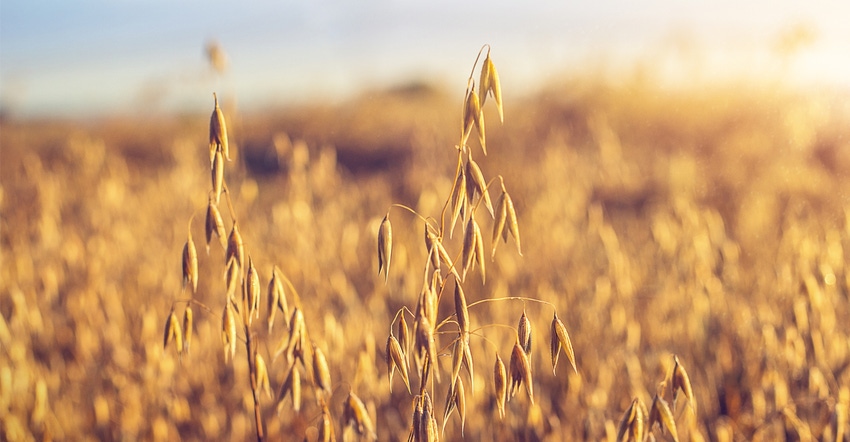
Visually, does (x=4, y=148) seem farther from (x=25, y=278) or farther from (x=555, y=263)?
(x=555, y=263)

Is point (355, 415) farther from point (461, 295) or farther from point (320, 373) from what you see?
point (461, 295)

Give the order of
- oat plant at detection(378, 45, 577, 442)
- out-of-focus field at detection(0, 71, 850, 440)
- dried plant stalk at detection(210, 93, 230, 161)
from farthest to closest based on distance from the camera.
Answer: out-of-focus field at detection(0, 71, 850, 440), dried plant stalk at detection(210, 93, 230, 161), oat plant at detection(378, 45, 577, 442)

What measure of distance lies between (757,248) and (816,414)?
1.13 m

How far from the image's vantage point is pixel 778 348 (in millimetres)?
1586

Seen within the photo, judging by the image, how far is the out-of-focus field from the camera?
5.20 feet

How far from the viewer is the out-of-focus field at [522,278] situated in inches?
62.4

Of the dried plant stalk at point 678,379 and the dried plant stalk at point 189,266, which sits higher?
the dried plant stalk at point 189,266

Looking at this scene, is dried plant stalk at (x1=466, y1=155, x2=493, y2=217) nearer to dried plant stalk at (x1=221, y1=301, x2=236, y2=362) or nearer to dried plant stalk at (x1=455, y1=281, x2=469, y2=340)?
dried plant stalk at (x1=455, y1=281, x2=469, y2=340)

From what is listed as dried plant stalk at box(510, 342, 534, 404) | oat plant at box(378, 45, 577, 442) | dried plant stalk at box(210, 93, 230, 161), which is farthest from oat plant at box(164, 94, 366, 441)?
dried plant stalk at box(510, 342, 534, 404)

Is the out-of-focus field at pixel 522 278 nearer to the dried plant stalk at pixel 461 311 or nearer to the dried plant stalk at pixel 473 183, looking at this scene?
the dried plant stalk at pixel 461 311

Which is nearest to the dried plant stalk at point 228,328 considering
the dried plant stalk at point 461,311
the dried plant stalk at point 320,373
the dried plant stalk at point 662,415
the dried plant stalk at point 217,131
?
the dried plant stalk at point 320,373

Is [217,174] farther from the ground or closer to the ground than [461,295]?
farther from the ground

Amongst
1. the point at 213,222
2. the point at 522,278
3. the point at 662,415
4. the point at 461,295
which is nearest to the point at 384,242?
the point at 461,295

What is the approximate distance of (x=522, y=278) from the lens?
2559mm
